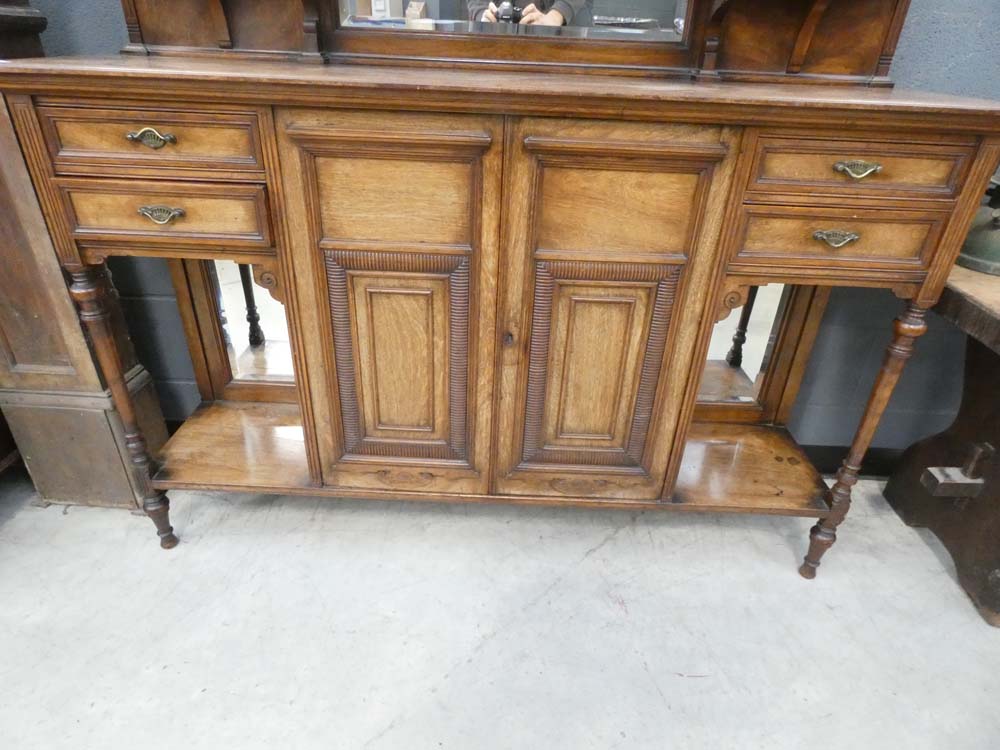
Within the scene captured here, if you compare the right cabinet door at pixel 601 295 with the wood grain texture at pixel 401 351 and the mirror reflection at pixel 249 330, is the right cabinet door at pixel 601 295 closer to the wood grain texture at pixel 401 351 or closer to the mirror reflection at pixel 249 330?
the wood grain texture at pixel 401 351

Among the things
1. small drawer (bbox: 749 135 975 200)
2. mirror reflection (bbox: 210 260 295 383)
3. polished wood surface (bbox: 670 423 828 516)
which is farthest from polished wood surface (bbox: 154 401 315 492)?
small drawer (bbox: 749 135 975 200)

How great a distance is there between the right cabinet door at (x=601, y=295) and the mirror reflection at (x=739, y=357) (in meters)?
0.54

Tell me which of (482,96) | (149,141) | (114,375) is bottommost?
(114,375)

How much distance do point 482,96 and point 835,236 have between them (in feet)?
2.69

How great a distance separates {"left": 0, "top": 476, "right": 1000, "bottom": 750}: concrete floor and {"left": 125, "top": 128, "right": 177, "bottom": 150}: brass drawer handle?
1.14 metres

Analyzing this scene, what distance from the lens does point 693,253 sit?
4.48 ft

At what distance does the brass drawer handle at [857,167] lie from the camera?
1.28m

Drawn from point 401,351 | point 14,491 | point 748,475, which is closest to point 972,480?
point 748,475

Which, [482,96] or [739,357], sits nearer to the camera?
[482,96]

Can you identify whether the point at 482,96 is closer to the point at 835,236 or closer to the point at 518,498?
the point at 835,236

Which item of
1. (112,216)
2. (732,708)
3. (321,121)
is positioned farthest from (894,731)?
(112,216)

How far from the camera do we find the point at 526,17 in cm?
158

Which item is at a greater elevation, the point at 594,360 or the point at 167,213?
the point at 167,213

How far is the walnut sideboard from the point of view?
124 centimetres
